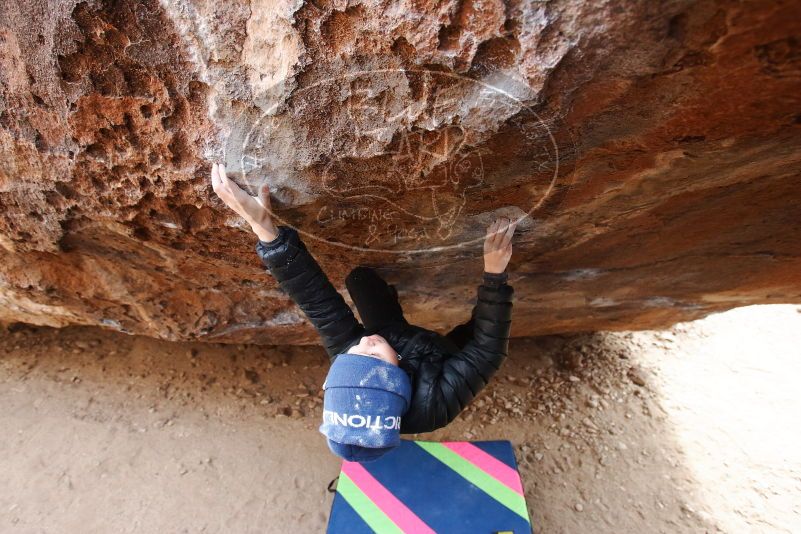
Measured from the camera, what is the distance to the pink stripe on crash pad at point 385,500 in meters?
2.14

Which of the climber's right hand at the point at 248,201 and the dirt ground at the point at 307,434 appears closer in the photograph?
the climber's right hand at the point at 248,201

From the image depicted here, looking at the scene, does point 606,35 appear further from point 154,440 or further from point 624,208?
point 154,440

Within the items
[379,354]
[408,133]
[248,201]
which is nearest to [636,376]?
[379,354]

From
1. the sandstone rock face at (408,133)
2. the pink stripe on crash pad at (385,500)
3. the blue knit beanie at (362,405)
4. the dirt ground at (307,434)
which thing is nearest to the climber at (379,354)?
the blue knit beanie at (362,405)

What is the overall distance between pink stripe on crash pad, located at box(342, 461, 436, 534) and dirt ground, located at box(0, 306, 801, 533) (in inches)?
9.5

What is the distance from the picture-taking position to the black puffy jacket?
153cm

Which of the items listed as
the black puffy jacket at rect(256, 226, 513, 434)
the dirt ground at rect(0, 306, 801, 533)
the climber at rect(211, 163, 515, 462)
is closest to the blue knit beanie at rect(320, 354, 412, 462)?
the climber at rect(211, 163, 515, 462)

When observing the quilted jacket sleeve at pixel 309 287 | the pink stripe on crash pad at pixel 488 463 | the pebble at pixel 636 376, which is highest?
the quilted jacket sleeve at pixel 309 287

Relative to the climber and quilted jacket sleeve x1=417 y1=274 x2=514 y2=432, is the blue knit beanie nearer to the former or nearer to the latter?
the climber

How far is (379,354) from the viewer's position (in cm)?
153

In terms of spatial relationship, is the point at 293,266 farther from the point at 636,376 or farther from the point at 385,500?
the point at 636,376

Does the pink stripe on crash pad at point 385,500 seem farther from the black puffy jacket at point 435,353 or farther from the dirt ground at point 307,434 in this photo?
the black puffy jacket at point 435,353

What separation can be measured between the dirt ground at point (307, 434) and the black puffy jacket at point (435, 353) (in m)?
1.21

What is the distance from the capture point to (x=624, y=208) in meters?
1.62
